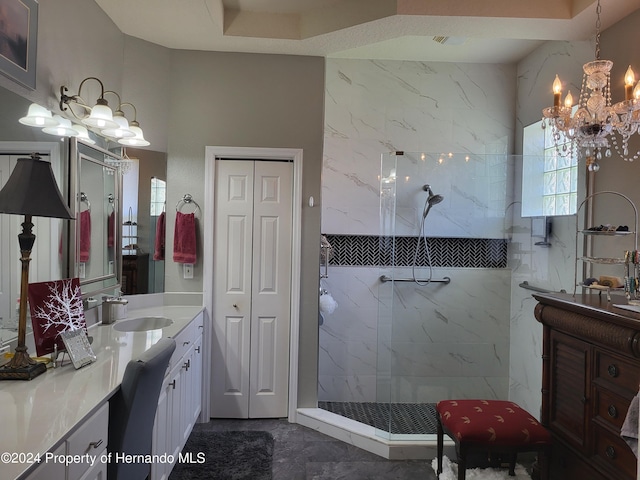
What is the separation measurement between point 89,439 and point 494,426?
1.84 metres

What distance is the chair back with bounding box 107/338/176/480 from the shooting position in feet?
4.78

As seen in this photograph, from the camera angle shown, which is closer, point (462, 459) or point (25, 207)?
point (25, 207)

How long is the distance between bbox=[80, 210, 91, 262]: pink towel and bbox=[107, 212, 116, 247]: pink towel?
24 centimetres

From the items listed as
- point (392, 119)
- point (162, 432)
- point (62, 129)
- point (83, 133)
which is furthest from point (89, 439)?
point (392, 119)

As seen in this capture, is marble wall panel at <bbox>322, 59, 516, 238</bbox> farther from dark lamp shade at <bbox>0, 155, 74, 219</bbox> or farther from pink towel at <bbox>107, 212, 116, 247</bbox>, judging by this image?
dark lamp shade at <bbox>0, 155, 74, 219</bbox>

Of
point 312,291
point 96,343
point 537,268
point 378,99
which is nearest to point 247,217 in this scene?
point 312,291

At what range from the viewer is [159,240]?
9.67 feet

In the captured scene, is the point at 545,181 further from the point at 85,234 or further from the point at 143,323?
the point at 85,234

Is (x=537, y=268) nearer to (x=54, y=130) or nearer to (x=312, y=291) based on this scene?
(x=312, y=291)

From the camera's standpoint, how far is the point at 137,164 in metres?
2.78

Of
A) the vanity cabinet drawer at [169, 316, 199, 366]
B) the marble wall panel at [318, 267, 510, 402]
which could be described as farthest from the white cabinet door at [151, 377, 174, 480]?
the marble wall panel at [318, 267, 510, 402]

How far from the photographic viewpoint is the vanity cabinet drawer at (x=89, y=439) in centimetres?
117

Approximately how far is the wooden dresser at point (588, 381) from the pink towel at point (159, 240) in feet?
8.44

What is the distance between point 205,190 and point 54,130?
1180 millimetres
